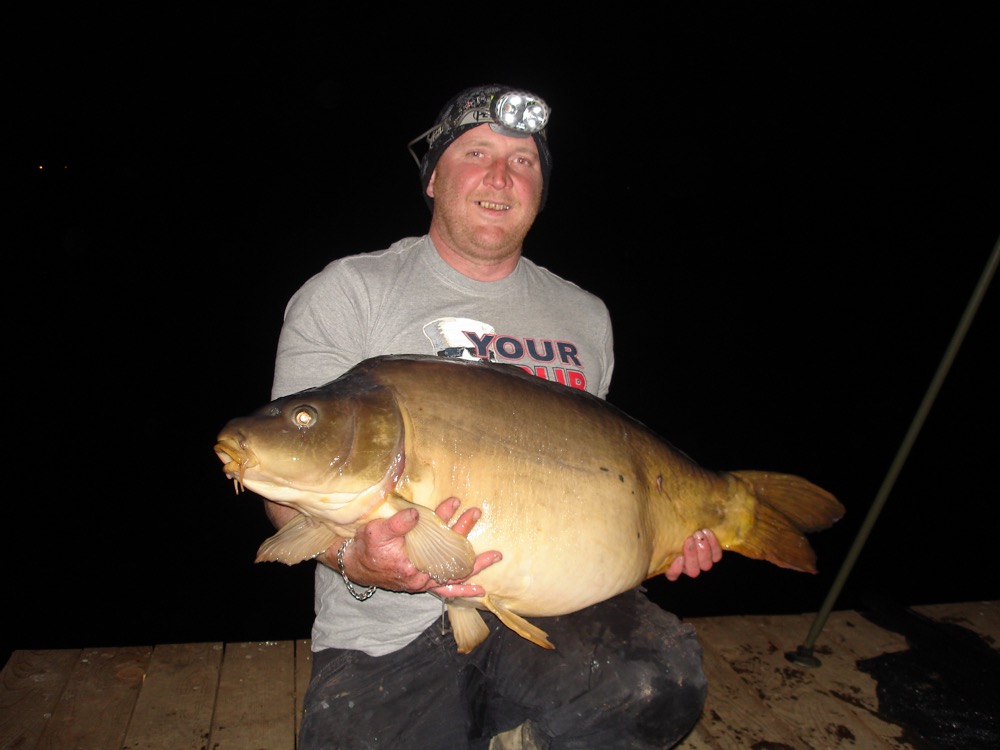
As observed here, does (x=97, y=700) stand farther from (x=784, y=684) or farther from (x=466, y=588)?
(x=784, y=684)

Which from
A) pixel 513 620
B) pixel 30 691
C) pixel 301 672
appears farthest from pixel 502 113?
pixel 30 691

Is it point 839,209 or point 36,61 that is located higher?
point 839,209

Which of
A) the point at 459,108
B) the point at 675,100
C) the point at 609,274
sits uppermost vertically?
the point at 675,100

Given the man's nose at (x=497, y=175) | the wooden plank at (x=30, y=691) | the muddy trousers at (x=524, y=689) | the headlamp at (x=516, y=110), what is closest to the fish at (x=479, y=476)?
the muddy trousers at (x=524, y=689)

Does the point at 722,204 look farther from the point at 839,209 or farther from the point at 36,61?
the point at 36,61

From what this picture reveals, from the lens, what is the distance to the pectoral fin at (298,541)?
1570 millimetres

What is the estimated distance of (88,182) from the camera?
19.3 meters

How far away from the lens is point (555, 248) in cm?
2152

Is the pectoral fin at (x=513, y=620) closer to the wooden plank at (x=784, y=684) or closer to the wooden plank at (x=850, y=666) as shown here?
the wooden plank at (x=784, y=684)

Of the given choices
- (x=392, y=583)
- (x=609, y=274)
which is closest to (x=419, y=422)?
(x=392, y=583)

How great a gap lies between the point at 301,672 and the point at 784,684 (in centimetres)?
196

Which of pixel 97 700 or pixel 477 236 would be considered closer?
pixel 477 236

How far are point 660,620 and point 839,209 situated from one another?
25.4 meters

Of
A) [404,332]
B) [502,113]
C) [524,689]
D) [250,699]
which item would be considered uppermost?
[502,113]
